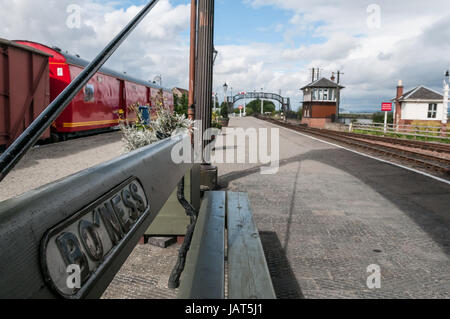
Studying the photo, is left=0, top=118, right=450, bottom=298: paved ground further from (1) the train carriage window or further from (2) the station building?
(2) the station building

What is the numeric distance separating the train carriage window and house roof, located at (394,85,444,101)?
43027 millimetres

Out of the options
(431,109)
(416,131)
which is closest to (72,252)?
(416,131)

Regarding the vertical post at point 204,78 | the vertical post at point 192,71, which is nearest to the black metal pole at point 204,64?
the vertical post at point 204,78

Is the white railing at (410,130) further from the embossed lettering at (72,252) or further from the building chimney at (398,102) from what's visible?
the embossed lettering at (72,252)

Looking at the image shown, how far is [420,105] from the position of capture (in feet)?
150

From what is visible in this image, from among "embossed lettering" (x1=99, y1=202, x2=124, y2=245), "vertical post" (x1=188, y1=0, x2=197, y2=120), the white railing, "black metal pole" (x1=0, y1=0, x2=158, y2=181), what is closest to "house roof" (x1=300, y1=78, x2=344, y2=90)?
the white railing

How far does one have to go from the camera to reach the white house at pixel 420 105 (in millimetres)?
45562

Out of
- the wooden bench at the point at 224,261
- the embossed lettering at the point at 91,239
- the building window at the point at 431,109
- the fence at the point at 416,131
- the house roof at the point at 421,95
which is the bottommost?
the wooden bench at the point at 224,261

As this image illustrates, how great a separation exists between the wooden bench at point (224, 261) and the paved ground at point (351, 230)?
0.87 meters

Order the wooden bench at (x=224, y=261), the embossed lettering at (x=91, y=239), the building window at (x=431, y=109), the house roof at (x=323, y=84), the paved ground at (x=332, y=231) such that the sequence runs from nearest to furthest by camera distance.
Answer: the embossed lettering at (x=91, y=239)
the wooden bench at (x=224, y=261)
the paved ground at (x=332, y=231)
the building window at (x=431, y=109)
the house roof at (x=323, y=84)

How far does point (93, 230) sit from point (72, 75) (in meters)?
12.9

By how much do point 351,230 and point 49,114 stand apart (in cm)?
500
